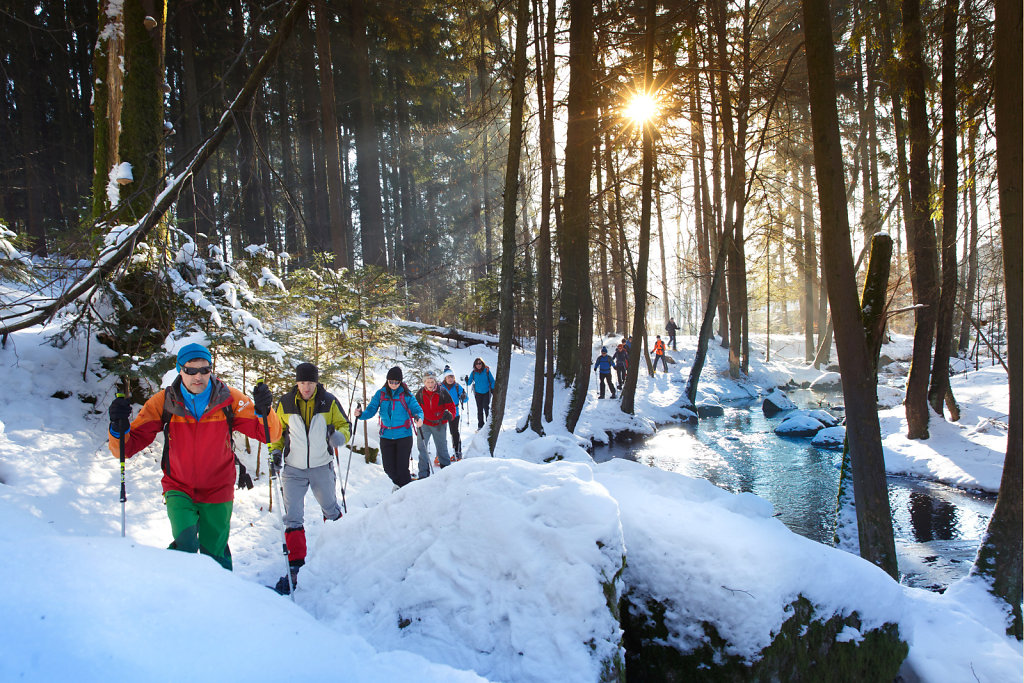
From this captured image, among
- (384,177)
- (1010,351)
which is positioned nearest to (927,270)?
(1010,351)

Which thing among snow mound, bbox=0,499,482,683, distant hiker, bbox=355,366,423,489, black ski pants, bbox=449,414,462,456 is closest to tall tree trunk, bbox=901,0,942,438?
black ski pants, bbox=449,414,462,456

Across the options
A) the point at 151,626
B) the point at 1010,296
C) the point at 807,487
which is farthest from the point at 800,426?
the point at 151,626

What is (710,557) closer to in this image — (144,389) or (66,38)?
(144,389)

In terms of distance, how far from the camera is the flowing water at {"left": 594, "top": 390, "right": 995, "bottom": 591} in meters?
6.82

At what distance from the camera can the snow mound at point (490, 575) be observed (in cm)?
276

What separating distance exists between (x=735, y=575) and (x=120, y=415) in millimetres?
4255

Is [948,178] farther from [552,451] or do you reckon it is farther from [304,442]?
[304,442]

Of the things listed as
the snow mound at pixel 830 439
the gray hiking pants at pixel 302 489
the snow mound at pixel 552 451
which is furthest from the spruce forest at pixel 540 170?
the snow mound at pixel 552 451

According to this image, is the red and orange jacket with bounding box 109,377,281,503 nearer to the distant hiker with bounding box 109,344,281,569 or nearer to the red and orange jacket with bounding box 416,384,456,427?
the distant hiker with bounding box 109,344,281,569

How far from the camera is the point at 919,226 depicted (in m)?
10.6

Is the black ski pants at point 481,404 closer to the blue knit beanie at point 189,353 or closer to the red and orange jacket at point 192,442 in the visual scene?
the red and orange jacket at point 192,442

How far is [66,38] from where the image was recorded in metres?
20.5

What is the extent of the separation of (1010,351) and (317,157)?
2443 centimetres

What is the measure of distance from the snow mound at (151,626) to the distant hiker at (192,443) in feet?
3.73
